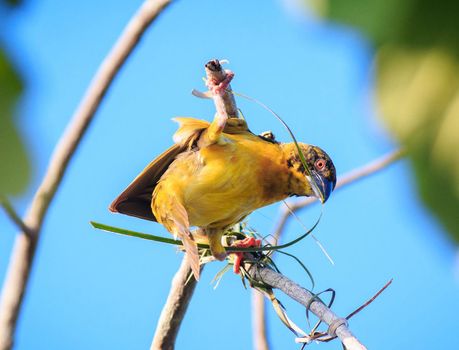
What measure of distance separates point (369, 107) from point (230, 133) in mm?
3144

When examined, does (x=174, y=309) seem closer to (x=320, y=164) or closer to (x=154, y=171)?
(x=154, y=171)

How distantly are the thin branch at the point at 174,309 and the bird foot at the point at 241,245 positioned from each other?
287mm

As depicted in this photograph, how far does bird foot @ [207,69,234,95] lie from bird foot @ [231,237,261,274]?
85 centimetres

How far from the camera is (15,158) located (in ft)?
0.83

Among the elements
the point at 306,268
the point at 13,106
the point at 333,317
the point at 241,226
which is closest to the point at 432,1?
the point at 13,106

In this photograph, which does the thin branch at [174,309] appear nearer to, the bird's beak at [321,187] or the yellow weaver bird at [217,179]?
the yellow weaver bird at [217,179]

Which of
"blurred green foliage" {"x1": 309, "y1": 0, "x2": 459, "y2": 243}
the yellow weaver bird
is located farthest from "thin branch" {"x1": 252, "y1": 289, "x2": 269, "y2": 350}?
"blurred green foliage" {"x1": 309, "y1": 0, "x2": 459, "y2": 243}

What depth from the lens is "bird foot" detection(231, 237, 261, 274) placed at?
331 cm

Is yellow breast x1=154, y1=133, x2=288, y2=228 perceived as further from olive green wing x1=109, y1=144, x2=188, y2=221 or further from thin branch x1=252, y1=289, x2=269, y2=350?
thin branch x1=252, y1=289, x2=269, y2=350

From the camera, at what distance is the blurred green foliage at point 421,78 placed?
252 millimetres

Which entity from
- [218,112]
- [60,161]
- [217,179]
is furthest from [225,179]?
[60,161]

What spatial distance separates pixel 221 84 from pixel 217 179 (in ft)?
1.60

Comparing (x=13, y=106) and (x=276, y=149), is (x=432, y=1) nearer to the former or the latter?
(x=13, y=106)

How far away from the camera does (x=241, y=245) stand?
3.39 m
